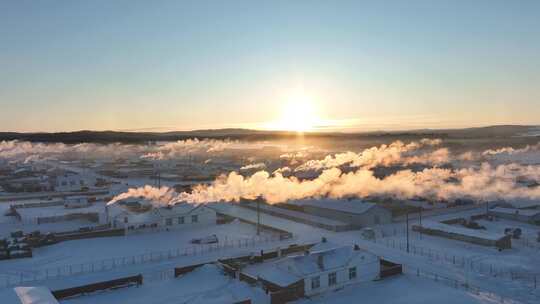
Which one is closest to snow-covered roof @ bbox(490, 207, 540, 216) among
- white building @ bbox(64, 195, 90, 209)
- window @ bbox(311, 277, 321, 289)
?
window @ bbox(311, 277, 321, 289)

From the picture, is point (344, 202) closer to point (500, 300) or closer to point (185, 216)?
point (185, 216)

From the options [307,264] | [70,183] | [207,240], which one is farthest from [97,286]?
[70,183]

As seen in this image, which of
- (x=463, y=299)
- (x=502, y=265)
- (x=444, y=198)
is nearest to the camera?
(x=463, y=299)

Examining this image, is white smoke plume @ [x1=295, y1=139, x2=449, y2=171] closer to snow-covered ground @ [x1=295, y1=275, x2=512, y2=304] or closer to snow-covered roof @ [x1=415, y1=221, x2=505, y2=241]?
snow-covered roof @ [x1=415, y1=221, x2=505, y2=241]

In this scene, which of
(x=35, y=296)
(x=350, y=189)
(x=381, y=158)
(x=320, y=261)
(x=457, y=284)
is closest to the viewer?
(x=35, y=296)

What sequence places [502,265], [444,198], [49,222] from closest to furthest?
[502,265]
[49,222]
[444,198]

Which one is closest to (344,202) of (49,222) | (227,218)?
(227,218)

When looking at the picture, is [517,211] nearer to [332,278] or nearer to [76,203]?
[332,278]
